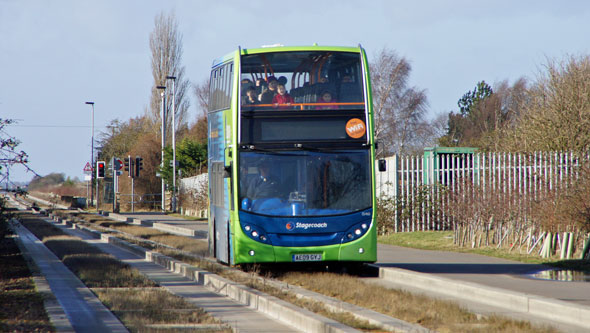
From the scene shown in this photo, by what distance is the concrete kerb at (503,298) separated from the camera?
9.39m

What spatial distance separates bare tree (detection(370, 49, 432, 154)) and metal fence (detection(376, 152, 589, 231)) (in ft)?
133

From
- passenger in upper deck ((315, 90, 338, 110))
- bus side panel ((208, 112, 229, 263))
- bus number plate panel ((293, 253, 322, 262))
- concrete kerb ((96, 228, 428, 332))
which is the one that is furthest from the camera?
bus side panel ((208, 112, 229, 263))

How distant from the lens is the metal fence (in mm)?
19188

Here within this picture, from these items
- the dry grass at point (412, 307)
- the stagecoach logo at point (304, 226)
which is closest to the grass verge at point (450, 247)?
the stagecoach logo at point (304, 226)

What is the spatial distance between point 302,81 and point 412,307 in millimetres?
6237

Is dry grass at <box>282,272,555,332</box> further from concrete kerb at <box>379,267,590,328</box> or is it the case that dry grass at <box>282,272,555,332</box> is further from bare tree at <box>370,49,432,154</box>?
bare tree at <box>370,49,432,154</box>

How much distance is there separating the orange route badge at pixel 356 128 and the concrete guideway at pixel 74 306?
5.33m

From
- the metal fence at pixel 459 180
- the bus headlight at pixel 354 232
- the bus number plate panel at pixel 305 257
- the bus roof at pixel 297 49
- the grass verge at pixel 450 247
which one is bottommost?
the grass verge at pixel 450 247

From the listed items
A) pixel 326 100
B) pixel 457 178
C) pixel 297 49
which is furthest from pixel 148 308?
pixel 457 178

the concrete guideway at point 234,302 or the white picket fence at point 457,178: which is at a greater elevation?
the white picket fence at point 457,178

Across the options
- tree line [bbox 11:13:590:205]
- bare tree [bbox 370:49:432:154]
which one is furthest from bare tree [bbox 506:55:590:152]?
bare tree [bbox 370:49:432:154]

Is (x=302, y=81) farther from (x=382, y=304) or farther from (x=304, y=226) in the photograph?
(x=382, y=304)

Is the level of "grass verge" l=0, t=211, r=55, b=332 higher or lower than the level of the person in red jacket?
lower

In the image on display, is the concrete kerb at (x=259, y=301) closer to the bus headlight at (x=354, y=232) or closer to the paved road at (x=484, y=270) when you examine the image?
the bus headlight at (x=354, y=232)
